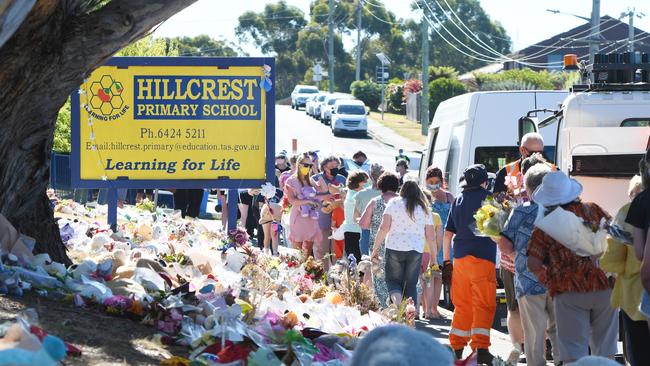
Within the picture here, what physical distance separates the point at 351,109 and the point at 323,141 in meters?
4.76

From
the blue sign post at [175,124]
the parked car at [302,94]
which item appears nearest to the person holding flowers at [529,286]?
the blue sign post at [175,124]

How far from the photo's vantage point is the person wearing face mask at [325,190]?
1606 cm

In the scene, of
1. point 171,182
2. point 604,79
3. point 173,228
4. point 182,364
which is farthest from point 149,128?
point 182,364

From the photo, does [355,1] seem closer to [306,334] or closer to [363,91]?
[363,91]

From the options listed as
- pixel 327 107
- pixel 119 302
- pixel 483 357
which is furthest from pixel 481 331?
pixel 327 107

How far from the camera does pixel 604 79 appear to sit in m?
13.8

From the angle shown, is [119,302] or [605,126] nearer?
[119,302]

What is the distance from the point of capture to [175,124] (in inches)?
510

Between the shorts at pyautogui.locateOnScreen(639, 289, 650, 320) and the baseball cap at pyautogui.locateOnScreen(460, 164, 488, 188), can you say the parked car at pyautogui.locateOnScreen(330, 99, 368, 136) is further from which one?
the shorts at pyautogui.locateOnScreen(639, 289, 650, 320)

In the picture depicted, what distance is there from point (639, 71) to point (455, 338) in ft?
17.5

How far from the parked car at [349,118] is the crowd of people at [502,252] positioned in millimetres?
43231

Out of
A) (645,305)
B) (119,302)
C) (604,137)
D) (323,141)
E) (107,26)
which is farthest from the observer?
(323,141)

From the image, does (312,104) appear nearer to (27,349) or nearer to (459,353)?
(459,353)

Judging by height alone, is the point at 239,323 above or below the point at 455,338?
above
